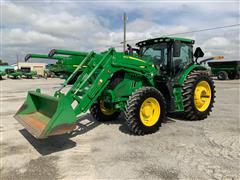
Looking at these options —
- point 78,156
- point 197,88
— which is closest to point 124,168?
point 78,156

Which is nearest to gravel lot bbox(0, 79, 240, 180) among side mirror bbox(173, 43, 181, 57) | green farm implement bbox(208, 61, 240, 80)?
side mirror bbox(173, 43, 181, 57)

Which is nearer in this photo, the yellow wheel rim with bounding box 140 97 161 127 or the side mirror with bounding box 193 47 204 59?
the yellow wheel rim with bounding box 140 97 161 127

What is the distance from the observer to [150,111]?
5.57m

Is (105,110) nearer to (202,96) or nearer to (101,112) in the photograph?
(101,112)

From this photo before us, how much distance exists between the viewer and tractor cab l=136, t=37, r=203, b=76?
20.7ft

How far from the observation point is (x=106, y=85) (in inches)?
213

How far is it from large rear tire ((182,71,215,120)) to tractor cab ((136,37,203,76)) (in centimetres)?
48

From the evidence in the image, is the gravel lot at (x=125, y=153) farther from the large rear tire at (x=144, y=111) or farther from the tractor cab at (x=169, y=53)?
the tractor cab at (x=169, y=53)

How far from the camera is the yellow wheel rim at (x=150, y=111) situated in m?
5.43

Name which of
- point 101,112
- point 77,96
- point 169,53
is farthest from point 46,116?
point 169,53

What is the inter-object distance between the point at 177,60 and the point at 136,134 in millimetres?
2670

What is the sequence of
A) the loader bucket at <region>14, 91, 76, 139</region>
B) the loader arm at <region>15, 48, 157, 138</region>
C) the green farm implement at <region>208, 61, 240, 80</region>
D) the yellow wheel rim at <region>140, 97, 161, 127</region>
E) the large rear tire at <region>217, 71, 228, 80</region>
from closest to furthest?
the loader bucket at <region>14, 91, 76, 139</region> < the loader arm at <region>15, 48, 157, 138</region> < the yellow wheel rim at <region>140, 97, 161, 127</region> < the green farm implement at <region>208, 61, 240, 80</region> < the large rear tire at <region>217, 71, 228, 80</region>

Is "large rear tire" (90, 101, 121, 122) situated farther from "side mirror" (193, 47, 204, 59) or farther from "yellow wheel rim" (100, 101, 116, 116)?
"side mirror" (193, 47, 204, 59)

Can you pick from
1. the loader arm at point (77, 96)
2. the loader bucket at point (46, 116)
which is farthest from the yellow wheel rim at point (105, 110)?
the loader bucket at point (46, 116)
